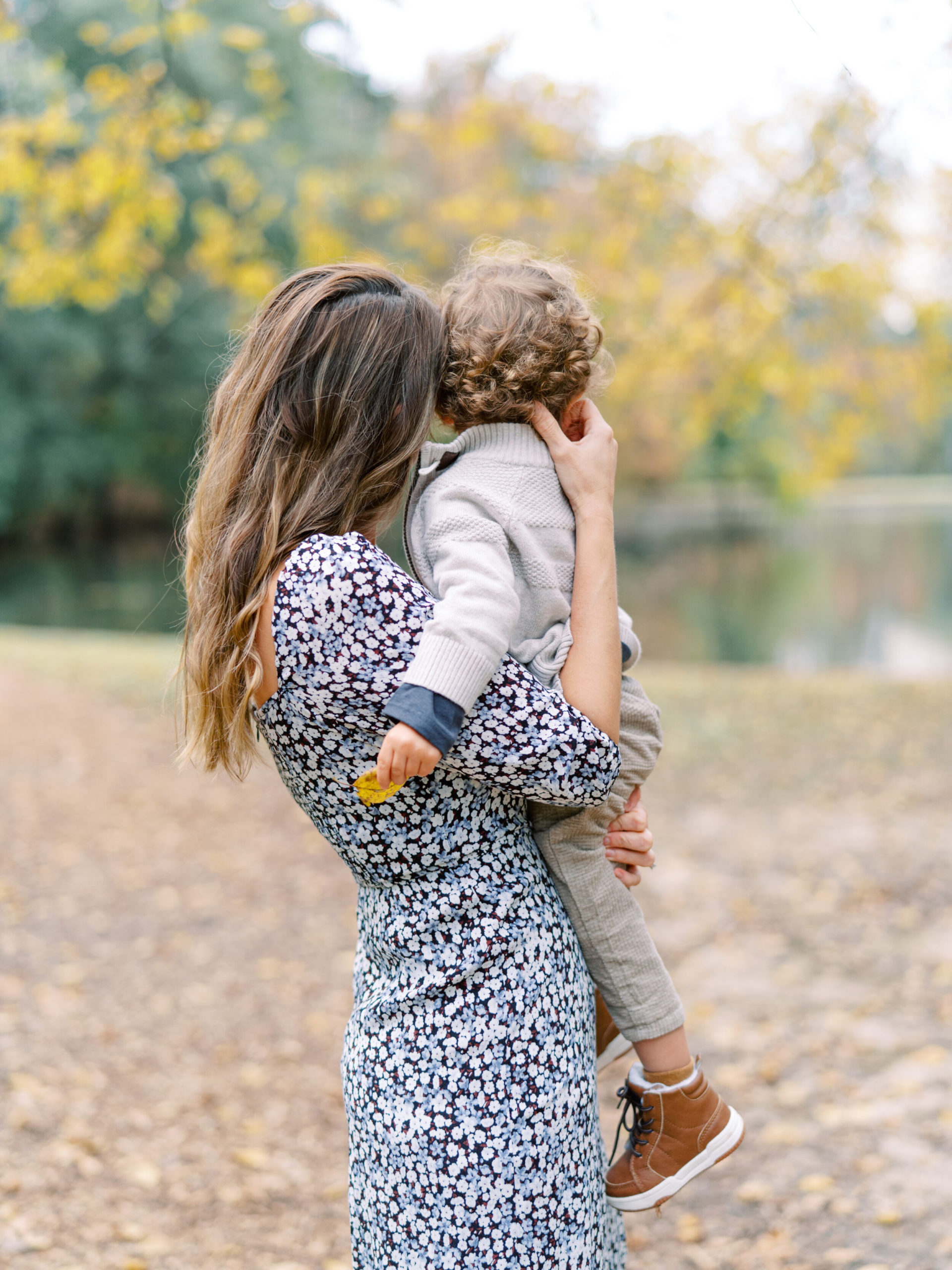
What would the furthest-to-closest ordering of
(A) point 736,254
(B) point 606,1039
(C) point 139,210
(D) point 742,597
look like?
(D) point 742,597 → (A) point 736,254 → (C) point 139,210 → (B) point 606,1039

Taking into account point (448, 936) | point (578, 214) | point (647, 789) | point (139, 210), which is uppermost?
point (578, 214)

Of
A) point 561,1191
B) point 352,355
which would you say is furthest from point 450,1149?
point 352,355

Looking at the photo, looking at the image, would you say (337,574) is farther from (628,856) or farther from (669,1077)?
(669,1077)

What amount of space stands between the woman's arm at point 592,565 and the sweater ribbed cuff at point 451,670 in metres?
0.18

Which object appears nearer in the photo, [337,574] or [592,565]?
[337,574]

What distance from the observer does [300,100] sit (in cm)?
1783

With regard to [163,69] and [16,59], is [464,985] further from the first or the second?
[16,59]

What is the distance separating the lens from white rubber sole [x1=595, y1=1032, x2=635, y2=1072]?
203cm

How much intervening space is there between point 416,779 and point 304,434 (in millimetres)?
503

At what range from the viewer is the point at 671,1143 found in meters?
→ 1.82

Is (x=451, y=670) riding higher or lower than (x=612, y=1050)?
higher

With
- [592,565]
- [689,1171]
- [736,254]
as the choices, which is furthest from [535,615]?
[736,254]

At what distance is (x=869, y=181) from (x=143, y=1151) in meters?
7.70

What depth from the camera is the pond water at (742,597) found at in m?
15.9
